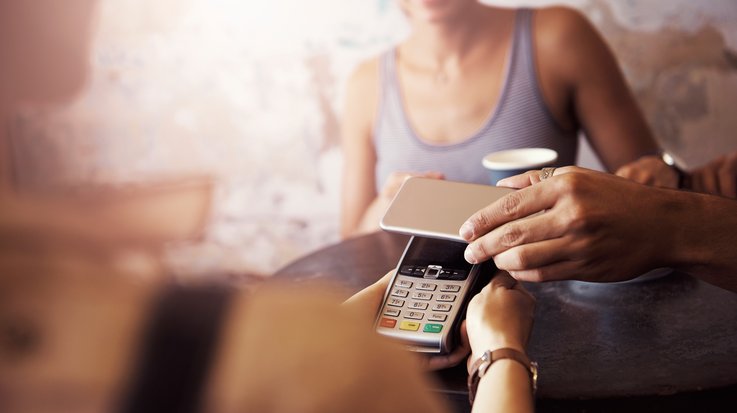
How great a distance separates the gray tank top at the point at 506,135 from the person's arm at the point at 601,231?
740 millimetres

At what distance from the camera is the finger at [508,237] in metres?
0.84

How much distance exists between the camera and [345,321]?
28 centimetres

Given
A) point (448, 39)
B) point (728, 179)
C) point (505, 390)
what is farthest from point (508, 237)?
point (448, 39)

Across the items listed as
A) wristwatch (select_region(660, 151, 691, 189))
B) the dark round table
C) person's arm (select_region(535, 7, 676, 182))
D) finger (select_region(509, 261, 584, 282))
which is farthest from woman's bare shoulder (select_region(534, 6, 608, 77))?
finger (select_region(509, 261, 584, 282))

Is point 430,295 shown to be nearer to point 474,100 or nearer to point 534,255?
point 534,255

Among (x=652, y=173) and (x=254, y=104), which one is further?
(x=254, y=104)

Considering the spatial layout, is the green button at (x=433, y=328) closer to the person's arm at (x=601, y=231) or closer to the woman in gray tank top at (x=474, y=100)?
the person's arm at (x=601, y=231)

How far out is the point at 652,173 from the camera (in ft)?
4.10

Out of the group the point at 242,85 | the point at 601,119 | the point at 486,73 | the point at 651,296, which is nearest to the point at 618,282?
the point at 651,296

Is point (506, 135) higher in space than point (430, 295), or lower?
lower

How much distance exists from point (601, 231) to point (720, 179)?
2.00 ft

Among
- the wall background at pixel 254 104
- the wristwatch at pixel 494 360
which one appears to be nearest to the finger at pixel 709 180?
the wall background at pixel 254 104

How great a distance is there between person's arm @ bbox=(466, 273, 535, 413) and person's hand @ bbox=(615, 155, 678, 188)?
495 millimetres

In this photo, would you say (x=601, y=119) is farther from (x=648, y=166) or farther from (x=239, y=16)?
(x=239, y=16)
